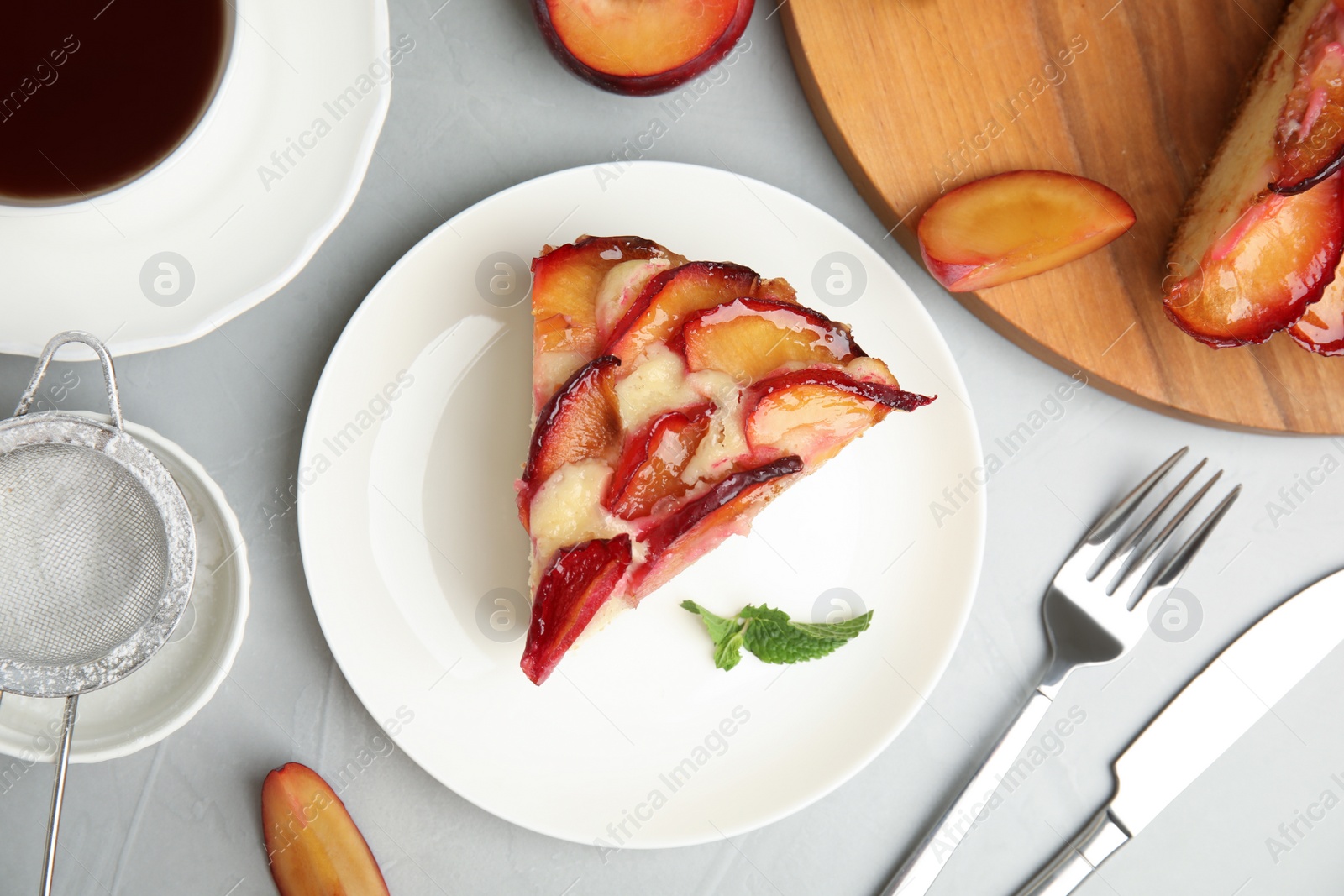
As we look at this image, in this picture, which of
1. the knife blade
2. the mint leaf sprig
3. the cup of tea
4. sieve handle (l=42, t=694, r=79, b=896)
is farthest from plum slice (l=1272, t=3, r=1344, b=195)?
sieve handle (l=42, t=694, r=79, b=896)

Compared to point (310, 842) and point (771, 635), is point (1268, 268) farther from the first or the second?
point (310, 842)

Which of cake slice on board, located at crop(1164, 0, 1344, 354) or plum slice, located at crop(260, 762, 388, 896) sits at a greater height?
cake slice on board, located at crop(1164, 0, 1344, 354)

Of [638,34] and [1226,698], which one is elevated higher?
[638,34]

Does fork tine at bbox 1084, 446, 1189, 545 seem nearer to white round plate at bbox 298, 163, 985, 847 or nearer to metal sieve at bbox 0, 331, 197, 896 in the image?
white round plate at bbox 298, 163, 985, 847

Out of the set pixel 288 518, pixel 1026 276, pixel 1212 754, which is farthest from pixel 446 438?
pixel 1212 754

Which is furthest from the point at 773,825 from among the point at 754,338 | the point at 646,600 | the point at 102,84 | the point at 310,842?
the point at 102,84

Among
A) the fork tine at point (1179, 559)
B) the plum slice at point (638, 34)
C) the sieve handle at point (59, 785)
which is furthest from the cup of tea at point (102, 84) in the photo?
the fork tine at point (1179, 559)

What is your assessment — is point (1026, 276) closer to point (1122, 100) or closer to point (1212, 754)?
point (1122, 100)
